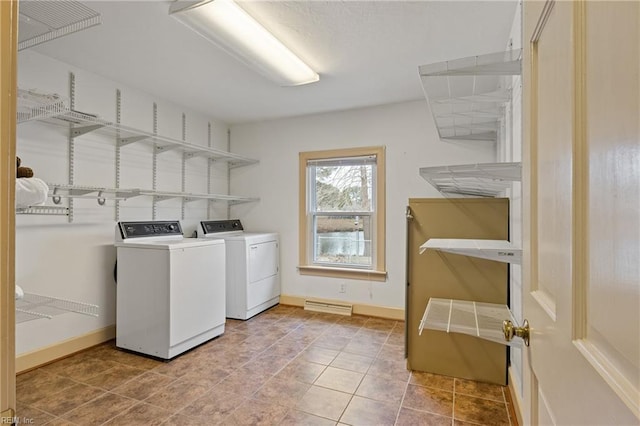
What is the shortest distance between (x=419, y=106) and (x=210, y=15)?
8.02 ft

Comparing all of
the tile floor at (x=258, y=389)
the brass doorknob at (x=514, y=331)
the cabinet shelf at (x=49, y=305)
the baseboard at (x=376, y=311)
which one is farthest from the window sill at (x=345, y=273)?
the brass doorknob at (x=514, y=331)

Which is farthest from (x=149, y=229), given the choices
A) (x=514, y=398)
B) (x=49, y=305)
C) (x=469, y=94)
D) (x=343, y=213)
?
(x=514, y=398)

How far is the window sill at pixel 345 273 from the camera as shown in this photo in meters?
3.75

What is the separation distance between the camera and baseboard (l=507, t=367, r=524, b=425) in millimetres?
1824

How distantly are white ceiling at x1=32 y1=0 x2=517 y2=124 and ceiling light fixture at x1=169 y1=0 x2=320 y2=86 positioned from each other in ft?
0.22

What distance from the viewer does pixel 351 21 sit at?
2080 mm

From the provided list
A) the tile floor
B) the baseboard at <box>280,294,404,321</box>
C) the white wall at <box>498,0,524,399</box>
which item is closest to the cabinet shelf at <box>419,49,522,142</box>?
the white wall at <box>498,0,524,399</box>

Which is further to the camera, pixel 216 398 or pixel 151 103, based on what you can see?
pixel 151 103

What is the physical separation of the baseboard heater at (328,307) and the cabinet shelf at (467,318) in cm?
158

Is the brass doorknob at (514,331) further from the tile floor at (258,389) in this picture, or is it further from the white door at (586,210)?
the tile floor at (258,389)

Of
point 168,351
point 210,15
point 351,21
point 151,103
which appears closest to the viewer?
point 210,15

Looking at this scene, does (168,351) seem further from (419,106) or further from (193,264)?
(419,106)

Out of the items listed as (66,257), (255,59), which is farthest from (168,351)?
(255,59)

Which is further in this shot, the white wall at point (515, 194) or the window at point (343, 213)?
the window at point (343, 213)
